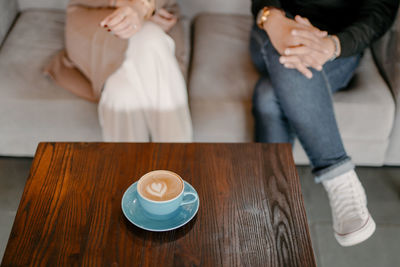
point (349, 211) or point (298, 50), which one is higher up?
point (298, 50)

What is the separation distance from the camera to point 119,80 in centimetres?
126

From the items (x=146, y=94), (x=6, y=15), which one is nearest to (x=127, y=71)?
(x=146, y=94)

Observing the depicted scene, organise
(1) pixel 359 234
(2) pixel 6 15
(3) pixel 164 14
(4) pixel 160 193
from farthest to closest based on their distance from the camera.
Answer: (2) pixel 6 15
(3) pixel 164 14
(1) pixel 359 234
(4) pixel 160 193

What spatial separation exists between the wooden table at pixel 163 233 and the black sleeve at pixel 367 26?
1.43ft

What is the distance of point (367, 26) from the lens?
4.06ft

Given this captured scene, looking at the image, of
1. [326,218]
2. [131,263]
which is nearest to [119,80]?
[131,263]

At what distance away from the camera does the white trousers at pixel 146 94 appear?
1.24 metres

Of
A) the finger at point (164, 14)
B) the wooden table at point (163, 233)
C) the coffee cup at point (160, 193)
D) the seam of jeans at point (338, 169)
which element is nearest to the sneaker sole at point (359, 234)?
the seam of jeans at point (338, 169)

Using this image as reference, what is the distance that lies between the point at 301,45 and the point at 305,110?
A: 182mm

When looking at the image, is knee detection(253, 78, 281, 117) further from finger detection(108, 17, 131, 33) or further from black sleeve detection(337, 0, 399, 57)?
finger detection(108, 17, 131, 33)

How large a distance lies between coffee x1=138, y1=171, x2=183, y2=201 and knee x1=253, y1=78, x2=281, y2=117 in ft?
1.75

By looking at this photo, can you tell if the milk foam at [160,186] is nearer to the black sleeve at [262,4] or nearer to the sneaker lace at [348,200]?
Answer: the sneaker lace at [348,200]

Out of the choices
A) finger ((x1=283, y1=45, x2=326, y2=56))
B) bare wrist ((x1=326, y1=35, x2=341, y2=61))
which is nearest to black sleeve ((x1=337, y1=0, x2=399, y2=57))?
bare wrist ((x1=326, y1=35, x2=341, y2=61))

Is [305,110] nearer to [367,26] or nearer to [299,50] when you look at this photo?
[299,50]
